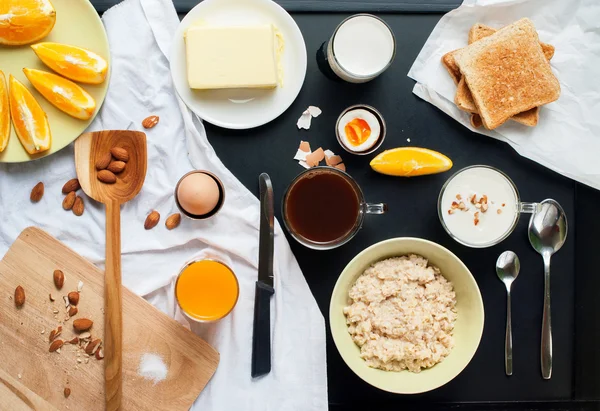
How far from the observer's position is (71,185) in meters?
1.45

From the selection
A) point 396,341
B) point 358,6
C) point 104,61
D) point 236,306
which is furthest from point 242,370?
point 358,6

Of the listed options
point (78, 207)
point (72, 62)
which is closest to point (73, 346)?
point (78, 207)

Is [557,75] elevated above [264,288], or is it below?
above

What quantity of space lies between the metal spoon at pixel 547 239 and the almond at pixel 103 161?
1146mm

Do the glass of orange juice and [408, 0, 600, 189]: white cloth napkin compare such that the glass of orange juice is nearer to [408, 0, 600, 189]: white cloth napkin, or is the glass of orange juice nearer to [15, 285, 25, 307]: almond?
[15, 285, 25, 307]: almond

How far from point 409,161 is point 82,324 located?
948 mm

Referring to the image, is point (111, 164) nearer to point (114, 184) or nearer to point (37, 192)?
point (114, 184)

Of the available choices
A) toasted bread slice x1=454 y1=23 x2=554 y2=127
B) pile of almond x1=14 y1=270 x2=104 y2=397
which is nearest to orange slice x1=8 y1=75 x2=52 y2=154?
pile of almond x1=14 y1=270 x2=104 y2=397

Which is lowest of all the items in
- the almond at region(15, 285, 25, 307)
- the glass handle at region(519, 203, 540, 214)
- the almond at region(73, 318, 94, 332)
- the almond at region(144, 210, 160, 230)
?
the almond at region(73, 318, 94, 332)

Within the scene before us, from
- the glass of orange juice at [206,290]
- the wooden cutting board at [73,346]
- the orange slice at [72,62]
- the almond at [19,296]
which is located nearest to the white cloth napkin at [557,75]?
the glass of orange juice at [206,290]

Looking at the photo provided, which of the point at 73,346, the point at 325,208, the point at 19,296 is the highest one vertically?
the point at 325,208

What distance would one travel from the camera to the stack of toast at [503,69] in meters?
1.45

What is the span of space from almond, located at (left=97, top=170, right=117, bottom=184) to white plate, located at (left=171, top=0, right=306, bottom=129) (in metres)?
0.27

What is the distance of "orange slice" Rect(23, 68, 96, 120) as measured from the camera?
4.56 ft
